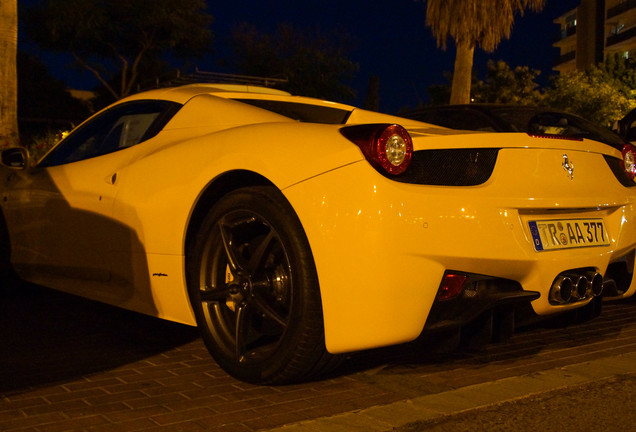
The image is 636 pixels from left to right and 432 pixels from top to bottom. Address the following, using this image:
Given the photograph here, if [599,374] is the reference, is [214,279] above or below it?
above

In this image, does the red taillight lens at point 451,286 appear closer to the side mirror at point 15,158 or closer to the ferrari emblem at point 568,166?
the ferrari emblem at point 568,166

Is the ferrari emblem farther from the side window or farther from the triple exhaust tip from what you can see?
the side window

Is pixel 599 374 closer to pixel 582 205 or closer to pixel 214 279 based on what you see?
pixel 582 205

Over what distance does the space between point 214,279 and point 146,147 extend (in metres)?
1.00

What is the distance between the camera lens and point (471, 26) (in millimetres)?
17891

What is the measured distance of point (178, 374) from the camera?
401cm

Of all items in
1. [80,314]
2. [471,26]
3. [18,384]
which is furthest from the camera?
[471,26]

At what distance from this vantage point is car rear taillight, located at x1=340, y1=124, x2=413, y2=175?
3.38m

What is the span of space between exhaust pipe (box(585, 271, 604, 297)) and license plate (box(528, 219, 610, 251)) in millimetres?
140

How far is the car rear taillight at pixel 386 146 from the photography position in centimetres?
338

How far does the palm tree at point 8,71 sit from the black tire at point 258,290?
31.8ft

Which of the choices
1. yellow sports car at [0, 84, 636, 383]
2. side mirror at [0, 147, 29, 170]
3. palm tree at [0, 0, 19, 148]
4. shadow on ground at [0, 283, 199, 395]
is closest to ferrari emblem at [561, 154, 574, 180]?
yellow sports car at [0, 84, 636, 383]

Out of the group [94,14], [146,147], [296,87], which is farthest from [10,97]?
[296,87]

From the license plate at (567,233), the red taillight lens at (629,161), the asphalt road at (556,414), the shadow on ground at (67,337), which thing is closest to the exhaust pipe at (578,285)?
the license plate at (567,233)
